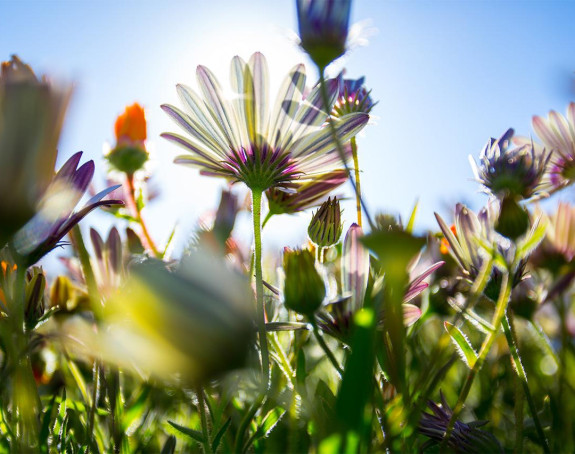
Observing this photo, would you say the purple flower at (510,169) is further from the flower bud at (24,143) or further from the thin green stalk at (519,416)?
the flower bud at (24,143)

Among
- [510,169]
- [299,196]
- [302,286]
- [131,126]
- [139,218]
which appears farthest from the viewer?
[131,126]

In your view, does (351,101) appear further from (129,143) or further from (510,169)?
(129,143)

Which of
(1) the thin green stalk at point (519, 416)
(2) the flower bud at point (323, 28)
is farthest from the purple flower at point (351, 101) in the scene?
(1) the thin green stalk at point (519, 416)

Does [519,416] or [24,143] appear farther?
[519,416]

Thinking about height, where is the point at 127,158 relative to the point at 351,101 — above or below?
below

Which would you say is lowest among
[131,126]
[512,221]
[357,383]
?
[357,383]

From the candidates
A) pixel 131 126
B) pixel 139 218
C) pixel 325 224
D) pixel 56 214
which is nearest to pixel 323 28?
pixel 325 224
